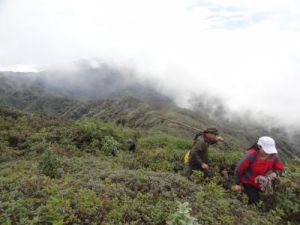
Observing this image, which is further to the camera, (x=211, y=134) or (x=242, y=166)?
(x=211, y=134)

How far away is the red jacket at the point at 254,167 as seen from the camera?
12.0 m

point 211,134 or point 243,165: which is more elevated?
point 211,134

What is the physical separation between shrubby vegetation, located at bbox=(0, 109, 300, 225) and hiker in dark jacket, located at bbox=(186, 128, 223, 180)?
1.31ft

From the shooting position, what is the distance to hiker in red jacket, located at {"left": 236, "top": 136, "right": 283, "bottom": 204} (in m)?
11.9

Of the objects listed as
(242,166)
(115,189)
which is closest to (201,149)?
(242,166)

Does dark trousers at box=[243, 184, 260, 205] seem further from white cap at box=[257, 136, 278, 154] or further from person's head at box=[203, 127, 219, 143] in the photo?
person's head at box=[203, 127, 219, 143]

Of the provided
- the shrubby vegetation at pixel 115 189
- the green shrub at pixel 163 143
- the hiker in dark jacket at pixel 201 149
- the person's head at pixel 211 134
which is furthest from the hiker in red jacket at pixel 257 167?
the green shrub at pixel 163 143

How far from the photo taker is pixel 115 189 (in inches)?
437

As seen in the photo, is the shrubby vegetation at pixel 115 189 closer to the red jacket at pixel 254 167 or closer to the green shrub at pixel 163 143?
the red jacket at pixel 254 167

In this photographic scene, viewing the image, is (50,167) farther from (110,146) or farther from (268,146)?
(268,146)

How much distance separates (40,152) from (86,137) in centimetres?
286

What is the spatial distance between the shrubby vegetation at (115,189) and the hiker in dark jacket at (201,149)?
400 millimetres

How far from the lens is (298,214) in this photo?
1195 cm

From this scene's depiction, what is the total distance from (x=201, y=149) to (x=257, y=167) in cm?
248
